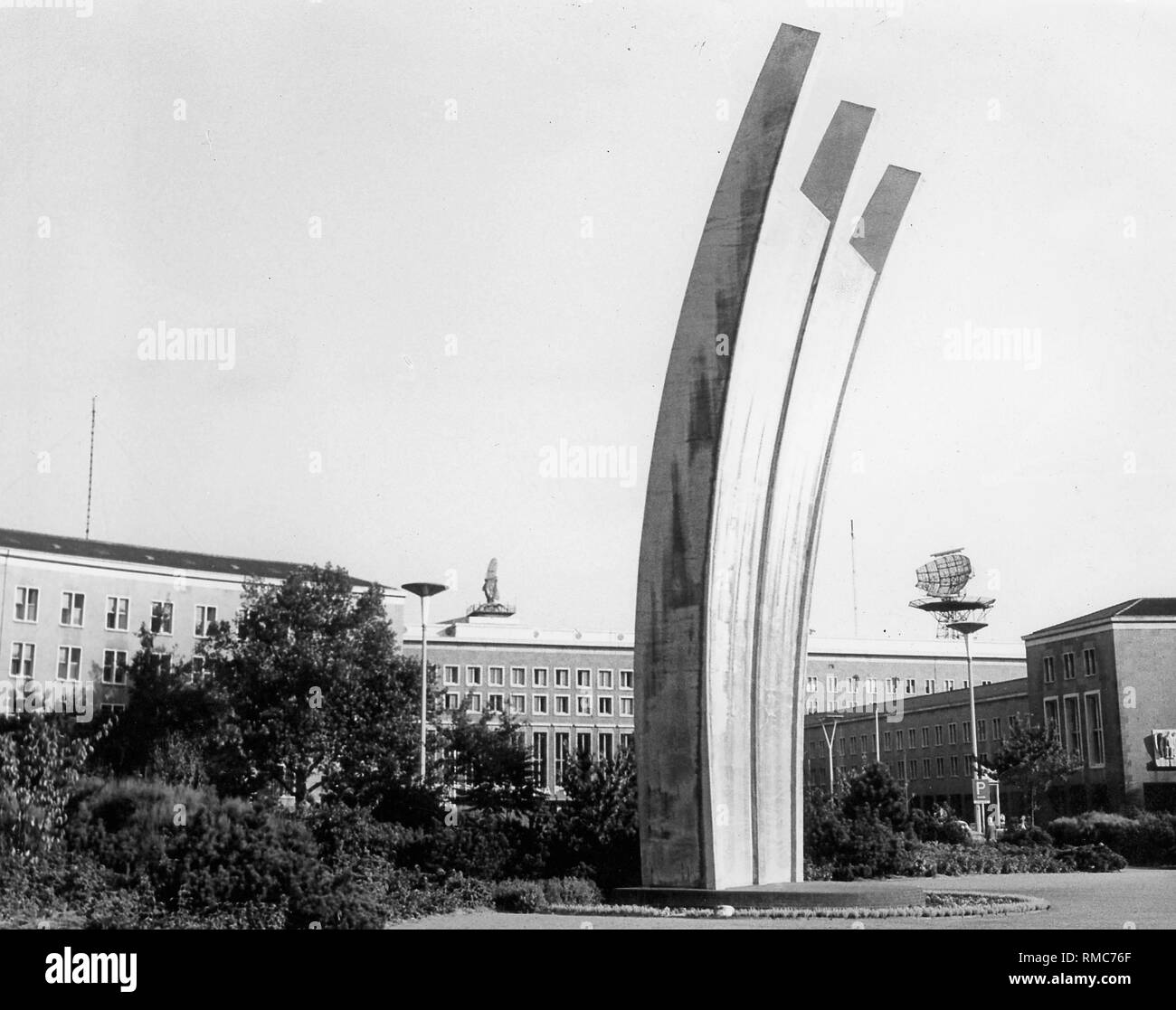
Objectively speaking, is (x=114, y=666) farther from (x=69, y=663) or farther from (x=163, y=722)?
(x=163, y=722)

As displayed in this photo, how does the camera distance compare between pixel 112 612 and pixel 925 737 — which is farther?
pixel 925 737

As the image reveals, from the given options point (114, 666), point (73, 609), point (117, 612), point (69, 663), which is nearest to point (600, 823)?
point (69, 663)

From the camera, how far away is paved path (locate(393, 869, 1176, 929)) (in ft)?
46.2

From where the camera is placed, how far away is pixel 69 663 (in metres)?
56.8

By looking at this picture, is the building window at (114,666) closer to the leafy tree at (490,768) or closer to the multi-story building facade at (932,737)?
the leafy tree at (490,768)

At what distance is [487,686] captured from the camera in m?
81.8

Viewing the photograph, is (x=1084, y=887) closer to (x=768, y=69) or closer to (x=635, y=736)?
(x=635, y=736)

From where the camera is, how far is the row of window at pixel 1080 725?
2282 inches

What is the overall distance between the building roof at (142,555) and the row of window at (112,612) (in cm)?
174

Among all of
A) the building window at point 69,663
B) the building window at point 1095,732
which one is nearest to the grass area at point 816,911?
the building window at point 1095,732

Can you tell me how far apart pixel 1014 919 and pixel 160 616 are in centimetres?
4970

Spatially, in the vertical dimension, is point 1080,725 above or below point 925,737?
above

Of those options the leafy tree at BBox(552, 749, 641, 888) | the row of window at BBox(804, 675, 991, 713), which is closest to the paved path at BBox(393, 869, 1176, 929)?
the leafy tree at BBox(552, 749, 641, 888)
